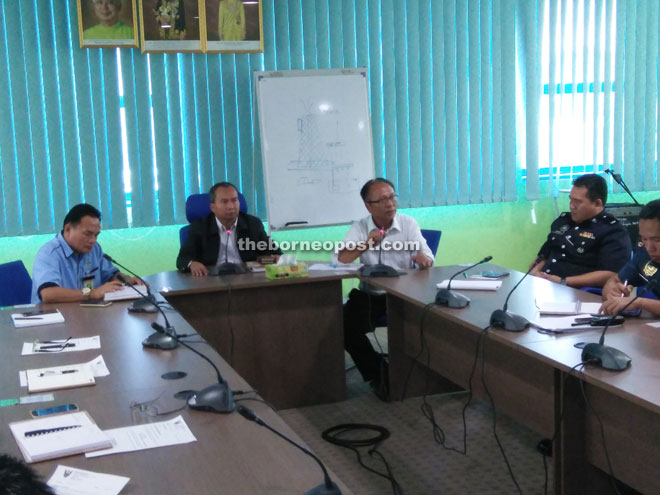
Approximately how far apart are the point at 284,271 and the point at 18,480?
2.89 m

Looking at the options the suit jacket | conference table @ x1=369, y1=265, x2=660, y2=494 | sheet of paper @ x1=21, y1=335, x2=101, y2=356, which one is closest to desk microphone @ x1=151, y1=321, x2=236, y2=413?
sheet of paper @ x1=21, y1=335, x2=101, y2=356

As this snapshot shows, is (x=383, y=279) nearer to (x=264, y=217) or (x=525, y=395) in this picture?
(x=525, y=395)

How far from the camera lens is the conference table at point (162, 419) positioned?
1.53 metres

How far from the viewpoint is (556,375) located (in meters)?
2.41

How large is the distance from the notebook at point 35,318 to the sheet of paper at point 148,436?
1345 mm

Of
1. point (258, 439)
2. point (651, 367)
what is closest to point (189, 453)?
point (258, 439)

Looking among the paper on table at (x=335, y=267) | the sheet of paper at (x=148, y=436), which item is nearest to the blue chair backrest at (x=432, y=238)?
the paper on table at (x=335, y=267)

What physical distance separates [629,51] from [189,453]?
18.6 feet

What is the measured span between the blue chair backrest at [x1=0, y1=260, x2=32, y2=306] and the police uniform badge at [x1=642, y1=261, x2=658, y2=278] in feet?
9.47

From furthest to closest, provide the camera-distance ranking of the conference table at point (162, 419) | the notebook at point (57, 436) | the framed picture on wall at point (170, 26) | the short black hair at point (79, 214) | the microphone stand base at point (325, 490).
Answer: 1. the framed picture on wall at point (170, 26)
2. the short black hair at point (79, 214)
3. the notebook at point (57, 436)
4. the conference table at point (162, 419)
5. the microphone stand base at point (325, 490)

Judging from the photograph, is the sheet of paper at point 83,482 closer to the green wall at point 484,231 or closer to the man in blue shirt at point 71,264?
the man in blue shirt at point 71,264

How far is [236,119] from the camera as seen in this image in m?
5.34

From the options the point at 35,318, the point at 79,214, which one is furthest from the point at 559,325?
the point at 79,214

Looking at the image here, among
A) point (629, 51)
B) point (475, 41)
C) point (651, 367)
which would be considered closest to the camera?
point (651, 367)
